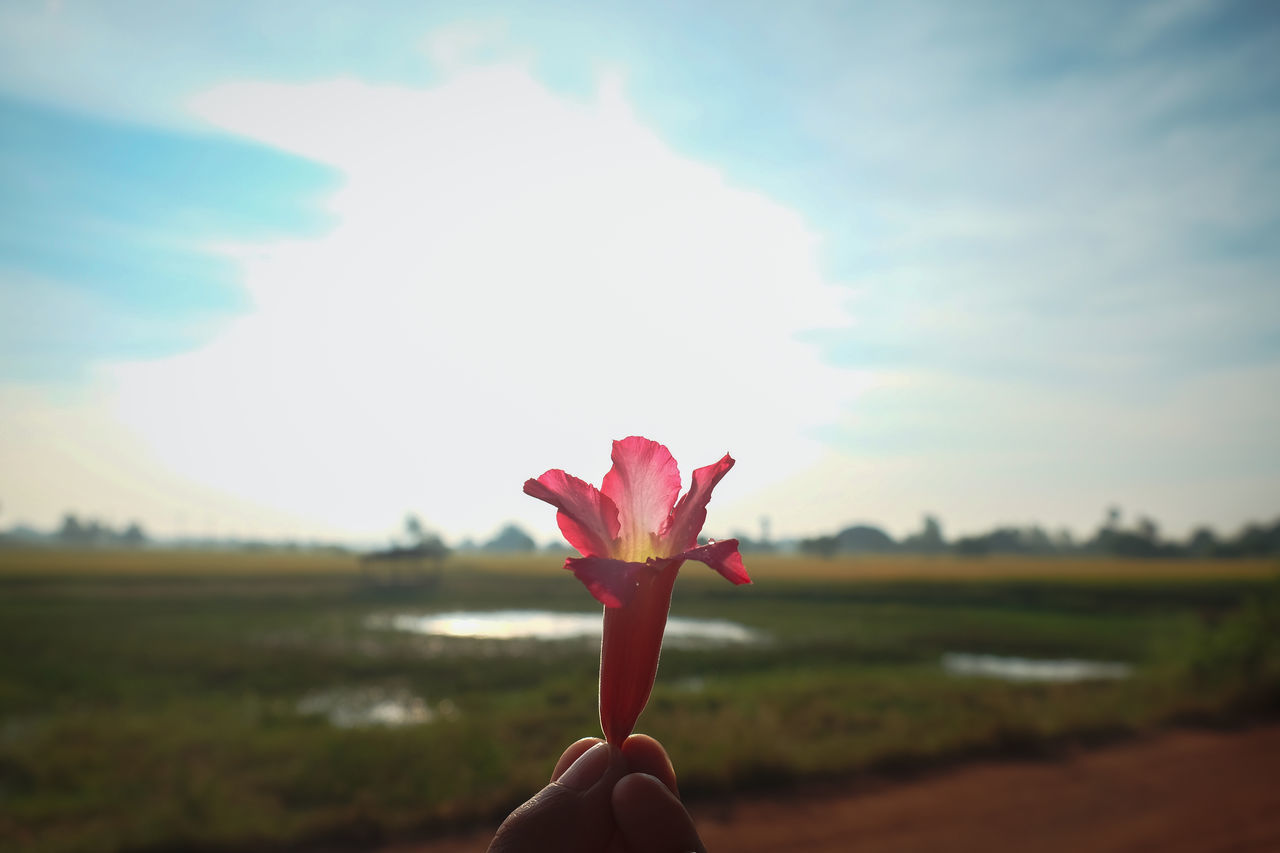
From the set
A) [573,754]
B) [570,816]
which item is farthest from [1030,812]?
[570,816]

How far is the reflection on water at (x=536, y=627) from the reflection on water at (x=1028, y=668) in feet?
24.5

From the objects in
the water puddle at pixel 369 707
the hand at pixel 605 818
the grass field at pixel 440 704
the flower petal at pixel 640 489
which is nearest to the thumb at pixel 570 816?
the hand at pixel 605 818

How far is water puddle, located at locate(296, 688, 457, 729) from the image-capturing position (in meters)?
17.2

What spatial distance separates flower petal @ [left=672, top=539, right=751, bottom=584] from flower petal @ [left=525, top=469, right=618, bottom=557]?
17 cm

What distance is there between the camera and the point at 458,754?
12.4m

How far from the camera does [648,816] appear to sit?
1.57 metres

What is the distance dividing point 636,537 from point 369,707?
1942cm

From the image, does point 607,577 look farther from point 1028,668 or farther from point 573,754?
point 1028,668

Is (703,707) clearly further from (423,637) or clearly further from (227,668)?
(423,637)

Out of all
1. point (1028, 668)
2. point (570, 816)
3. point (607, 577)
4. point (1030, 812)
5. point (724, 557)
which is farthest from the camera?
point (1028, 668)

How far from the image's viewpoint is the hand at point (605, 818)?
156 cm

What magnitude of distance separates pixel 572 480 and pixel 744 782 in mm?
12105

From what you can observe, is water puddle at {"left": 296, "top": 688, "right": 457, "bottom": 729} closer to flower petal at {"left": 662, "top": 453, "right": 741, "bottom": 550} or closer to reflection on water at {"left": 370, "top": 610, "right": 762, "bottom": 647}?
reflection on water at {"left": 370, "top": 610, "right": 762, "bottom": 647}

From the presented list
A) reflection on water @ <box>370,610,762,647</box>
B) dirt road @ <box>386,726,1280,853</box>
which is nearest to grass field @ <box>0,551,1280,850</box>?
dirt road @ <box>386,726,1280,853</box>
